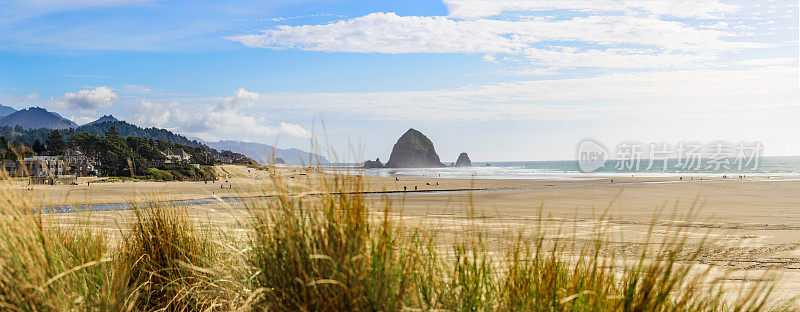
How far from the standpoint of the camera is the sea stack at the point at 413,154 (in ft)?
545

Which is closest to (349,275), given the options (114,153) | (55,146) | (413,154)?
(114,153)

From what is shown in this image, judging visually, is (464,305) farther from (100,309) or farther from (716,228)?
(716,228)

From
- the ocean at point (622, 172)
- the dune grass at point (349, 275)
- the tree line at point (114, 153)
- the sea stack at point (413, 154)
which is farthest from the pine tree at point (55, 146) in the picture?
the sea stack at point (413, 154)

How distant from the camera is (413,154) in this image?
167500mm

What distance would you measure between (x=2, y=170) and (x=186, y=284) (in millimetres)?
2263

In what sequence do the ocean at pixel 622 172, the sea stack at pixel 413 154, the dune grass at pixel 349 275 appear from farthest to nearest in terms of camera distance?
the sea stack at pixel 413 154
the ocean at pixel 622 172
the dune grass at pixel 349 275

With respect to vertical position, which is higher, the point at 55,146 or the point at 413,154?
the point at 413,154

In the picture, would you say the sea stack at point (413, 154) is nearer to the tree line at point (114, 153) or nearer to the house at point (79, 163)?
the tree line at point (114, 153)

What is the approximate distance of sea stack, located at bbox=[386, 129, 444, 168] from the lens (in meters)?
166

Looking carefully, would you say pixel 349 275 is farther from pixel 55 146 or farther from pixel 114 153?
pixel 55 146

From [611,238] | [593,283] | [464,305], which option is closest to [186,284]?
[464,305]

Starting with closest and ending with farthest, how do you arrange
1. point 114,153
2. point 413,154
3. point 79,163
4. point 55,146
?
point 114,153 → point 79,163 → point 55,146 → point 413,154

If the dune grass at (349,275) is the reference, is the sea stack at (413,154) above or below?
above

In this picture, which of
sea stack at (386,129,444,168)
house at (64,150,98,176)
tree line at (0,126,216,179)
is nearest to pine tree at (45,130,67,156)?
tree line at (0,126,216,179)
